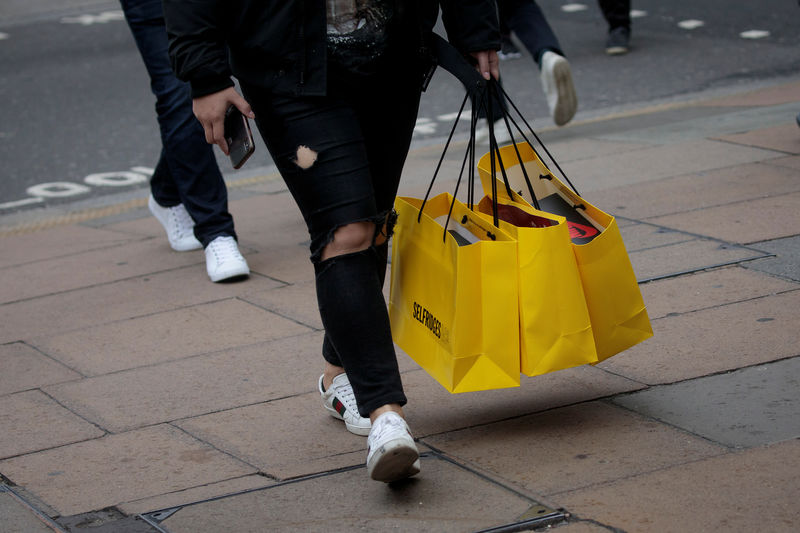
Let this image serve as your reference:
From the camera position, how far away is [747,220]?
4.79 metres

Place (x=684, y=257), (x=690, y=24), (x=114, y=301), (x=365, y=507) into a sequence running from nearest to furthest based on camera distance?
(x=365, y=507)
(x=684, y=257)
(x=114, y=301)
(x=690, y=24)

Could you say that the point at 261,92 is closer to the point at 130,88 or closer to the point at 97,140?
the point at 97,140

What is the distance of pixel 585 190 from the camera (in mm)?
5750

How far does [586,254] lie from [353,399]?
0.75 metres

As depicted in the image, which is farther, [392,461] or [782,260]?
[782,260]

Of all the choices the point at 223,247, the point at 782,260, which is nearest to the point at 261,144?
the point at 223,247

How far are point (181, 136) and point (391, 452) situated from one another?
9.14 feet

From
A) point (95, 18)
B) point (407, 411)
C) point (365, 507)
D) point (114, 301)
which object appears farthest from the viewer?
point (95, 18)

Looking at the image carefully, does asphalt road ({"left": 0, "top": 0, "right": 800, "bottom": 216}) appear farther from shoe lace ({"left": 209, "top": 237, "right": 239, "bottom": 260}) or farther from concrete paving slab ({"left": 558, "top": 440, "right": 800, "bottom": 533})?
concrete paving slab ({"left": 558, "top": 440, "right": 800, "bottom": 533})

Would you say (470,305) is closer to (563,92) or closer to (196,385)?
(196,385)

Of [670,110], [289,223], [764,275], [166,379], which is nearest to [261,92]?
[166,379]

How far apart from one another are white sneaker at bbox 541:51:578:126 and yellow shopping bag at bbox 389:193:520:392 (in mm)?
3792

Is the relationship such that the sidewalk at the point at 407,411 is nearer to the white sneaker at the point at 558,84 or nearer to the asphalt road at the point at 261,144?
the white sneaker at the point at 558,84

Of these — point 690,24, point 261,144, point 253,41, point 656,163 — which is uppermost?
point 253,41
